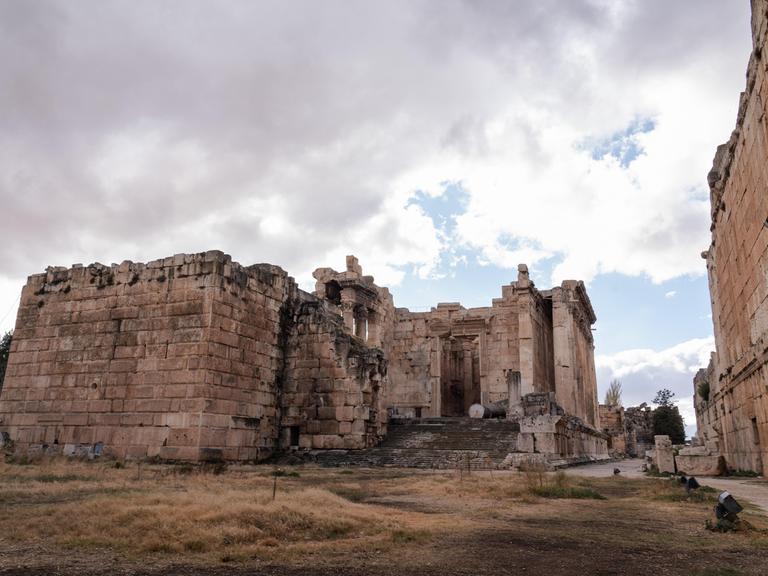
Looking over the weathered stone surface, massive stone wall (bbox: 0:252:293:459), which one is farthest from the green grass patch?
massive stone wall (bbox: 0:252:293:459)

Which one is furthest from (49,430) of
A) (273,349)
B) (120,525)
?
(120,525)

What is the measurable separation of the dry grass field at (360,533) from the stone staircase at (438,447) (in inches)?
250

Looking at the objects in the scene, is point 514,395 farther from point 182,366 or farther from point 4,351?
point 4,351

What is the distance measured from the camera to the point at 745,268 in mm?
13984

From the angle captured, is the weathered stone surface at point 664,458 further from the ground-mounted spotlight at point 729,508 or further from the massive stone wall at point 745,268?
the ground-mounted spotlight at point 729,508

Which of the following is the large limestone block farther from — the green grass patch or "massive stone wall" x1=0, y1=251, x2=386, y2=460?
"massive stone wall" x1=0, y1=251, x2=386, y2=460

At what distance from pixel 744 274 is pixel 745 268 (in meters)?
0.27

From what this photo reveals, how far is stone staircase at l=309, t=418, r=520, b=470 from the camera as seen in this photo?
51.3 feet

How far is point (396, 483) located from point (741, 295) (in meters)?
9.86

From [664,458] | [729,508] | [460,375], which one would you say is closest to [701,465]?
[664,458]

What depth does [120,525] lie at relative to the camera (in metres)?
5.71

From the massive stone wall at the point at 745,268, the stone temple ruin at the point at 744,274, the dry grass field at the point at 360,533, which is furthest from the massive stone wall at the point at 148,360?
the massive stone wall at the point at 745,268

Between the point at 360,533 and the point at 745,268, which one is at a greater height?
the point at 745,268

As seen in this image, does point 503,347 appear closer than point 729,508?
No
